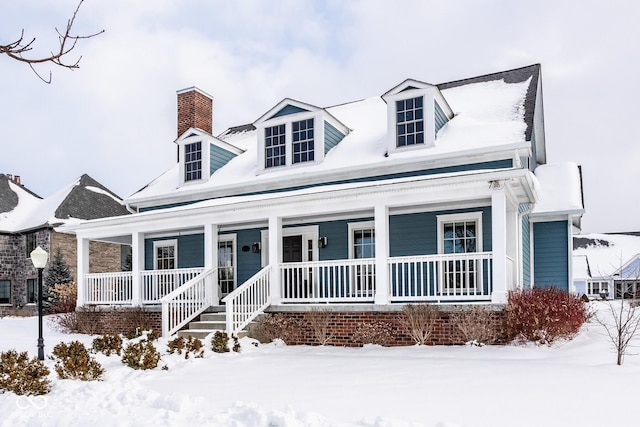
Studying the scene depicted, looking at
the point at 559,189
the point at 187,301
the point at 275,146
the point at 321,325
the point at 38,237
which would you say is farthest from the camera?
the point at 38,237

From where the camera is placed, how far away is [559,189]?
50.2ft

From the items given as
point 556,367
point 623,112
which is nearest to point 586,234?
point 623,112

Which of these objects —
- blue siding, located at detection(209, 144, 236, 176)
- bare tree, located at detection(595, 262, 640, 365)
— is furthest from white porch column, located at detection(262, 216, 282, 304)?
bare tree, located at detection(595, 262, 640, 365)

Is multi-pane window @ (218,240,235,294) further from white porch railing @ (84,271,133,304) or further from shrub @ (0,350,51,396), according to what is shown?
shrub @ (0,350,51,396)

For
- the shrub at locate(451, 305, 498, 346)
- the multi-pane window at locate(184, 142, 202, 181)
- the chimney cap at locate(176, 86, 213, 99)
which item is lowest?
the shrub at locate(451, 305, 498, 346)

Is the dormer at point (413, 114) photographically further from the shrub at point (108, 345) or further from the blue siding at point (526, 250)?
the shrub at point (108, 345)

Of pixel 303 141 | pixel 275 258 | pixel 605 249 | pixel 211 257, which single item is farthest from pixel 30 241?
pixel 605 249

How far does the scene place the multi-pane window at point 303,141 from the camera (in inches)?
599

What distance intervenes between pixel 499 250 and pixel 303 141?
657 centimetres

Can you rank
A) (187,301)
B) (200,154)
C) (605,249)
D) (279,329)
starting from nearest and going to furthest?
(279,329)
(187,301)
(200,154)
(605,249)

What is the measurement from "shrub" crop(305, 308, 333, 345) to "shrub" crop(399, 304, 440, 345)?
1.64m

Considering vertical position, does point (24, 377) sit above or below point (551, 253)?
below

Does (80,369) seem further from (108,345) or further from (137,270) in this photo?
(137,270)

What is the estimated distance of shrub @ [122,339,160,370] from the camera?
895cm
